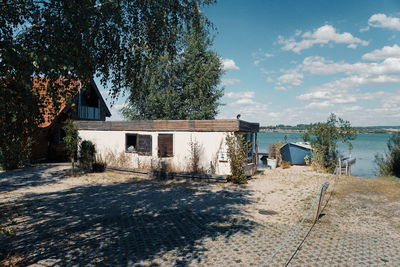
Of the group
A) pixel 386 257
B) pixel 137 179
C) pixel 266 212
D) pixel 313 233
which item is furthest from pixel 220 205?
pixel 137 179

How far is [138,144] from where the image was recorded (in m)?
16.5

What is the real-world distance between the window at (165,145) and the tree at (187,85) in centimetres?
1305

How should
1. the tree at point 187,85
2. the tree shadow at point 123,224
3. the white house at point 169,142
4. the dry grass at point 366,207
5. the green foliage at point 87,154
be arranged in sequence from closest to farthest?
the tree shadow at point 123,224
the dry grass at point 366,207
the white house at point 169,142
the green foliage at point 87,154
the tree at point 187,85

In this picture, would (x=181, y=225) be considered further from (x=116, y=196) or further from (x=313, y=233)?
(x=116, y=196)

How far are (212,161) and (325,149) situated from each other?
914 cm

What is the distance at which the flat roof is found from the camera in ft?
46.0

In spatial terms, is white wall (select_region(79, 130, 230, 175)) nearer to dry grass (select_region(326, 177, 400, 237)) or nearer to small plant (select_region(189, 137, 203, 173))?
small plant (select_region(189, 137, 203, 173))

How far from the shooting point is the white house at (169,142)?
1441cm

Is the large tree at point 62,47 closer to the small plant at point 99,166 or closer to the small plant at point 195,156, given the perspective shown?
the small plant at point 195,156

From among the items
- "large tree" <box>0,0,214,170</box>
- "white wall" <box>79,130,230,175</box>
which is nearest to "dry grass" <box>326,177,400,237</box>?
"white wall" <box>79,130,230,175</box>

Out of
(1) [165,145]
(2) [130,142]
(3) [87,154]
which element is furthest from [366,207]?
(3) [87,154]

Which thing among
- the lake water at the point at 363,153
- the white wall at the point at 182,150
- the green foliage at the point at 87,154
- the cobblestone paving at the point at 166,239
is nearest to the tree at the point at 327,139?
the lake water at the point at 363,153

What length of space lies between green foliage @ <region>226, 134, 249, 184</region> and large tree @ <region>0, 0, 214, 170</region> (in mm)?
7190

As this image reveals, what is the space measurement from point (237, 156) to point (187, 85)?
1723 cm
